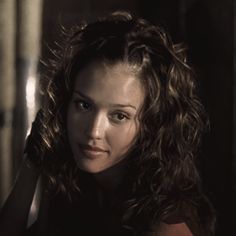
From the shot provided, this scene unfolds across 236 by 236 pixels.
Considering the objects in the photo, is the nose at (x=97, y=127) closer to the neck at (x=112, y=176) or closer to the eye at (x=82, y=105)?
the eye at (x=82, y=105)

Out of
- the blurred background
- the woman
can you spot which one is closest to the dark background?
the blurred background

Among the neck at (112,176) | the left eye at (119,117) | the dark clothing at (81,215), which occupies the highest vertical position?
the left eye at (119,117)

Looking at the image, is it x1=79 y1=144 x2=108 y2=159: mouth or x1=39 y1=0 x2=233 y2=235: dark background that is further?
x1=39 y1=0 x2=233 y2=235: dark background

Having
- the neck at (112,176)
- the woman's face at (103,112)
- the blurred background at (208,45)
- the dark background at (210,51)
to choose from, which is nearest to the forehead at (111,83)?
the woman's face at (103,112)

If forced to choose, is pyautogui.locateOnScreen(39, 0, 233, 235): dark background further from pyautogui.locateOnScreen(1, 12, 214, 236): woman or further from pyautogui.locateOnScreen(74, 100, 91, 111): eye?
pyautogui.locateOnScreen(74, 100, 91, 111): eye

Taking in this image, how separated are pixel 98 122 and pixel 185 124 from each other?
28cm

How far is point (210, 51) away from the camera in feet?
6.13

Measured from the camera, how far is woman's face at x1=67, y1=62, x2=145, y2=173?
1.12 metres

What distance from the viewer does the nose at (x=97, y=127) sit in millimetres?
1124

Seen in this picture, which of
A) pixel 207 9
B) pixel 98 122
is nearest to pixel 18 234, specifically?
pixel 98 122

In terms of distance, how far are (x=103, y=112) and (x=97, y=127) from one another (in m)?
0.03

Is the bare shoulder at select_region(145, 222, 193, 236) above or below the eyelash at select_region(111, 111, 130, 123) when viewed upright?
below

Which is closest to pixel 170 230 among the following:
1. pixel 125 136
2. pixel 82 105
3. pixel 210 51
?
pixel 125 136

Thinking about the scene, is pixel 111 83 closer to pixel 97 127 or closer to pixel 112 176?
pixel 97 127
